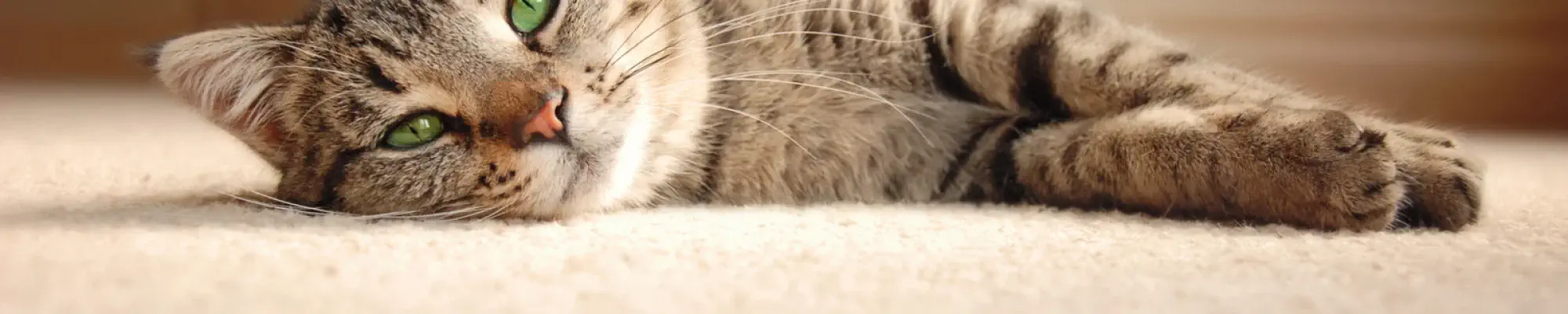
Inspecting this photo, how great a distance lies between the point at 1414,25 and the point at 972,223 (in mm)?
1792

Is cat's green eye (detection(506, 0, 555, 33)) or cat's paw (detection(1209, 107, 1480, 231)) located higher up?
cat's green eye (detection(506, 0, 555, 33))

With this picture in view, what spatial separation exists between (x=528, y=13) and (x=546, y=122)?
17 centimetres

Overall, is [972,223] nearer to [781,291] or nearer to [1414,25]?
[781,291]

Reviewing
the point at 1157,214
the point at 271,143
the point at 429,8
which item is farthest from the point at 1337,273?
the point at 271,143

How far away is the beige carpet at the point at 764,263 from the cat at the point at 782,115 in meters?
0.04

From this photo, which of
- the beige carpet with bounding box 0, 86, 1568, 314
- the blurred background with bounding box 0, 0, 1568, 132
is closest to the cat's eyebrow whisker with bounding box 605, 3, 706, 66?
the beige carpet with bounding box 0, 86, 1568, 314

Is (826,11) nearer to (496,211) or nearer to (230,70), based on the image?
(496,211)

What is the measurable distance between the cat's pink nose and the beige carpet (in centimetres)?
8

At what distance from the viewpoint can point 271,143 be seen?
110 cm

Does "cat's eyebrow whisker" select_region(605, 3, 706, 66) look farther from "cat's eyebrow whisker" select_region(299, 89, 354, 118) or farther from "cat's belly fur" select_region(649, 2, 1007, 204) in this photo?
"cat's eyebrow whisker" select_region(299, 89, 354, 118)

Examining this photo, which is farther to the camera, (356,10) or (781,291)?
(356,10)

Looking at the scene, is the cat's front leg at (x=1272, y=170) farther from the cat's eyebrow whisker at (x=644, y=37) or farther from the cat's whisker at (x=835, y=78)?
the cat's eyebrow whisker at (x=644, y=37)

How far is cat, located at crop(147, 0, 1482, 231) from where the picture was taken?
88 centimetres

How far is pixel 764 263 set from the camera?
0.69 metres
